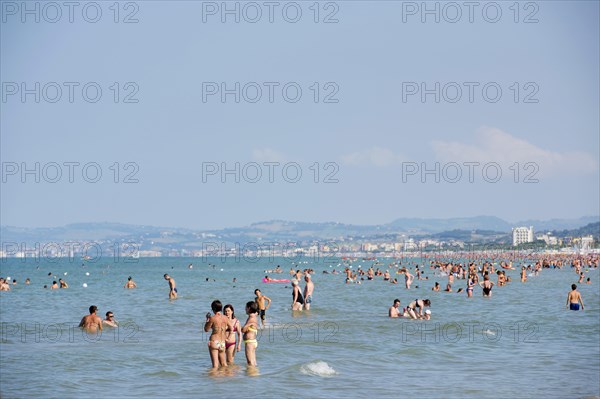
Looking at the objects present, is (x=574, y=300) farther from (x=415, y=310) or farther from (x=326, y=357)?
(x=326, y=357)

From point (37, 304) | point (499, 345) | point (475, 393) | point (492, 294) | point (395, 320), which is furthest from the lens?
point (492, 294)

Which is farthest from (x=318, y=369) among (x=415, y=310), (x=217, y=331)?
(x=415, y=310)

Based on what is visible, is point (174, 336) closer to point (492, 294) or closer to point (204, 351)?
point (204, 351)

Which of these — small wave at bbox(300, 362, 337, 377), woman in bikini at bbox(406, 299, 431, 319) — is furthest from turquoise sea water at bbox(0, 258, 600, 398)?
woman in bikini at bbox(406, 299, 431, 319)

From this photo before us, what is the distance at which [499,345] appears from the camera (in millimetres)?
22922

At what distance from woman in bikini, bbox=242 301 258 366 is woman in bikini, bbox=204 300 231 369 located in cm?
43

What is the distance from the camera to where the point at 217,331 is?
17875mm

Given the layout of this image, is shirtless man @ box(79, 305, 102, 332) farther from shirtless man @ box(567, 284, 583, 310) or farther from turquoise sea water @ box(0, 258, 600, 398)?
shirtless man @ box(567, 284, 583, 310)

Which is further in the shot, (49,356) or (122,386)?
(49,356)

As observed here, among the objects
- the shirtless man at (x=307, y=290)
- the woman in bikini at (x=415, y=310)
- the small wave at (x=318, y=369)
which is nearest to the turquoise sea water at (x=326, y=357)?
the small wave at (x=318, y=369)

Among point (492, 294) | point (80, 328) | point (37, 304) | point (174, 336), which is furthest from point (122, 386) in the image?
point (492, 294)

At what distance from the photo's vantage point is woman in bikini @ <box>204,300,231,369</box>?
1769cm

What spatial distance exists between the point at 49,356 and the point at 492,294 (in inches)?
1286

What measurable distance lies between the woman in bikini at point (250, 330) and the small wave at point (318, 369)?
118cm
